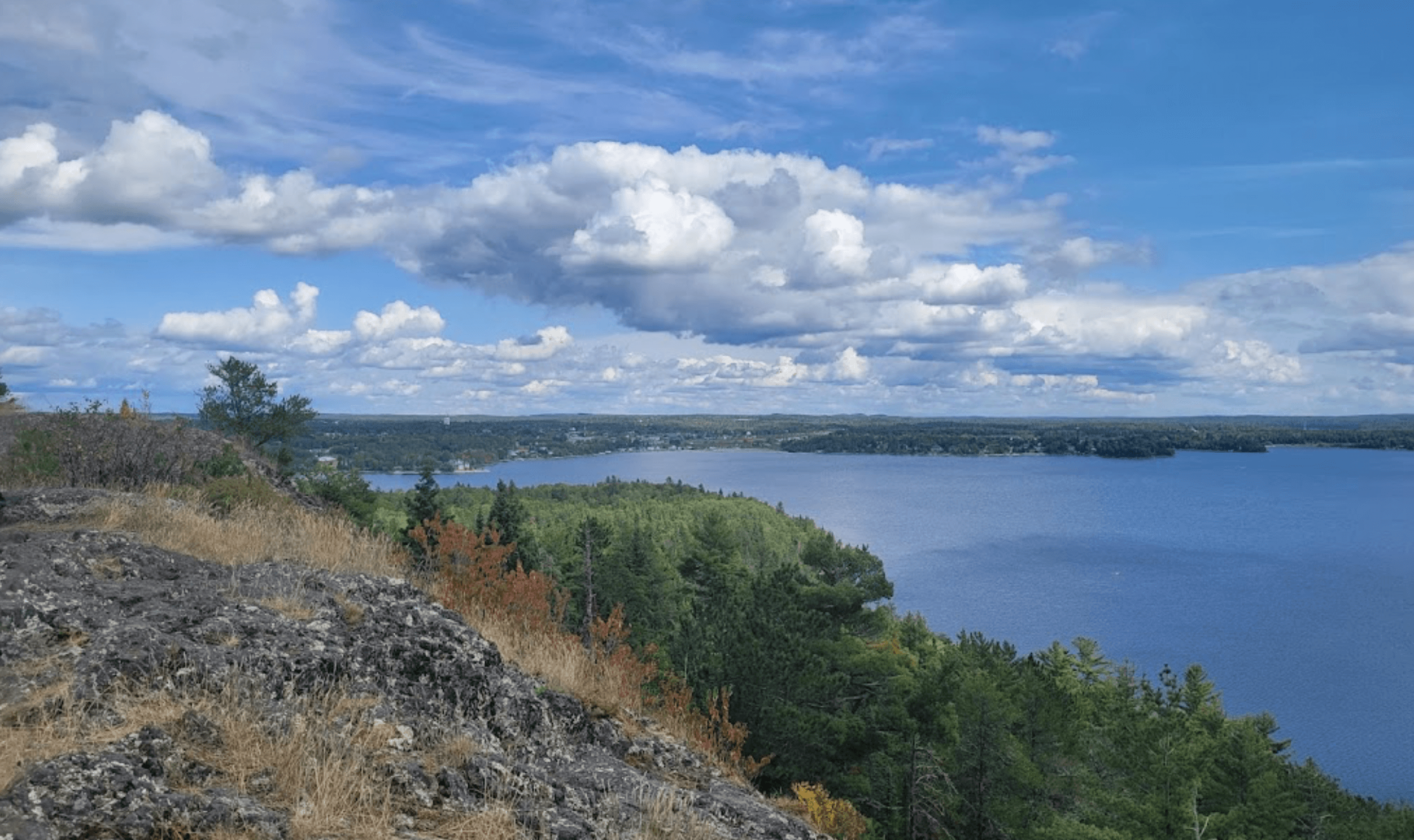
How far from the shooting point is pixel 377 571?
24.8 ft

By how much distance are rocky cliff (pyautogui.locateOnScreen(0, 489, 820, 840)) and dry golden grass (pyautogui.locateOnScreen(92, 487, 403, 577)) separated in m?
0.49

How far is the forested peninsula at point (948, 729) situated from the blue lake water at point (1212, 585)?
11263 mm

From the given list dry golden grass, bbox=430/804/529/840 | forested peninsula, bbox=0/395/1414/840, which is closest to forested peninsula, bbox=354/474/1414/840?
forested peninsula, bbox=0/395/1414/840

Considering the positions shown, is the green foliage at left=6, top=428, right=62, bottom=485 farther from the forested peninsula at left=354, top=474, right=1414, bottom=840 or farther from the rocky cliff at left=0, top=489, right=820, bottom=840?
the forested peninsula at left=354, top=474, right=1414, bottom=840

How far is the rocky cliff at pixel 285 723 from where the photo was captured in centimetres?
373

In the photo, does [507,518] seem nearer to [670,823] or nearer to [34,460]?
[34,460]

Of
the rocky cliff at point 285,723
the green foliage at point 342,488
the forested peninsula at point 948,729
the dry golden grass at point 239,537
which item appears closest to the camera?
the rocky cliff at point 285,723

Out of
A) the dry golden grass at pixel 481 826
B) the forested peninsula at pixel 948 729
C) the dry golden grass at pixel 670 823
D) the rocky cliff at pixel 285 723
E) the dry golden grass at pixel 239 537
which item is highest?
the dry golden grass at pixel 239 537

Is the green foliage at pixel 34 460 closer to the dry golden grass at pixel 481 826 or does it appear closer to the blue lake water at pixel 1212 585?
the dry golden grass at pixel 481 826

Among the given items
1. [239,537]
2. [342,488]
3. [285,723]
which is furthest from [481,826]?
[342,488]

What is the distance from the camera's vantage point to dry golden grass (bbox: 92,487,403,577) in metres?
7.33

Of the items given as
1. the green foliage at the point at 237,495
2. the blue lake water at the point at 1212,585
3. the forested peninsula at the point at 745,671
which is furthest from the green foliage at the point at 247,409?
the blue lake water at the point at 1212,585

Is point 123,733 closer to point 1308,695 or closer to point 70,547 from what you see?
point 70,547

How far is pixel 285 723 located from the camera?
4535 mm
